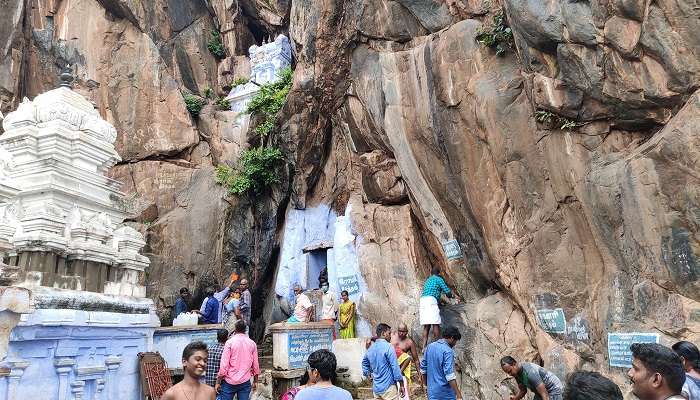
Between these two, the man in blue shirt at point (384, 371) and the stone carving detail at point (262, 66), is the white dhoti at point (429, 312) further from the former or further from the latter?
the stone carving detail at point (262, 66)

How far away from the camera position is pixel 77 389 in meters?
7.40

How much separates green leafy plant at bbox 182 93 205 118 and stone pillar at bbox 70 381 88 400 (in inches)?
545

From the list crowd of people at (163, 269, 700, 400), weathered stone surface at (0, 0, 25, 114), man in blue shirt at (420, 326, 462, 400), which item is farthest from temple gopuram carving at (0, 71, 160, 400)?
weathered stone surface at (0, 0, 25, 114)

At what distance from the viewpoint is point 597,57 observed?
23.4 feet

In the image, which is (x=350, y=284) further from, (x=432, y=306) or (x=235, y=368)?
(x=235, y=368)

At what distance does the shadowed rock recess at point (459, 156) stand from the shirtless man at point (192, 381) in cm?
556

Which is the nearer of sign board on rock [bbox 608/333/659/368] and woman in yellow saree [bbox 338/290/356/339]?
sign board on rock [bbox 608/333/659/368]

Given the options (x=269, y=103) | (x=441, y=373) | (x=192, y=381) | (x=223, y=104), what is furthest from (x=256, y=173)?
(x=192, y=381)

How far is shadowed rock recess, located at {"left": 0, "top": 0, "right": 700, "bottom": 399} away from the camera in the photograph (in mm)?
6621

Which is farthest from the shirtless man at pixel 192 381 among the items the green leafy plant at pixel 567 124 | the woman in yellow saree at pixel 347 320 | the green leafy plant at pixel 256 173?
the green leafy plant at pixel 256 173

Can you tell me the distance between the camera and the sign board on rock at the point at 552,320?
25.6ft

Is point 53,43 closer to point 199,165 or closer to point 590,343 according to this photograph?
point 199,165

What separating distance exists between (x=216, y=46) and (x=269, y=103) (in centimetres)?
753

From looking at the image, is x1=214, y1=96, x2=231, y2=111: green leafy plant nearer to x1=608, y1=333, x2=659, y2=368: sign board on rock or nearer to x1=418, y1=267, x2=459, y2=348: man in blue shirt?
x1=418, y1=267, x2=459, y2=348: man in blue shirt
